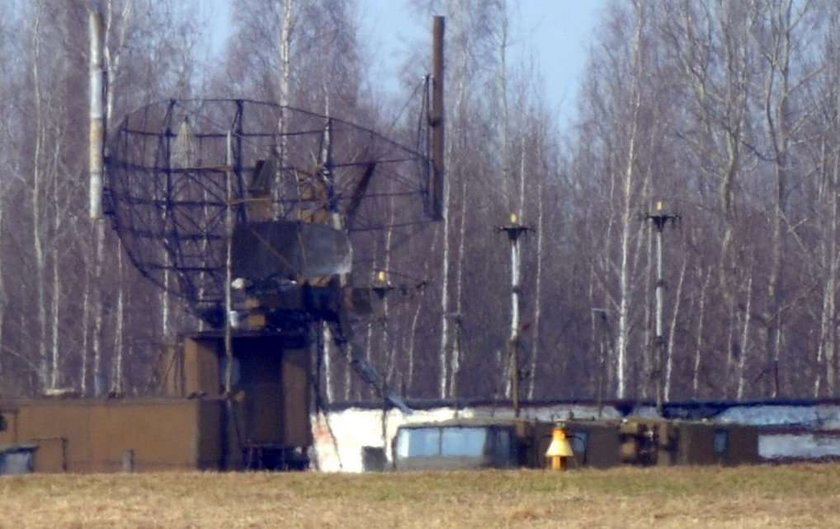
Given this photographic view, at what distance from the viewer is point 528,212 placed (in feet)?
182

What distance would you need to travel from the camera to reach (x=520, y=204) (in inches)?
2138

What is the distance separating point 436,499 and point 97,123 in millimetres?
15933

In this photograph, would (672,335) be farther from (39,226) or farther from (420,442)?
(420,442)

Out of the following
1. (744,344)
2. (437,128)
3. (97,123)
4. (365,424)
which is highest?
(437,128)

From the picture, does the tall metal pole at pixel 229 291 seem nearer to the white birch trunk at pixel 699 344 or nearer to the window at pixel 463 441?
the window at pixel 463 441

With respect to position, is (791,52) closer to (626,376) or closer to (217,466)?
(626,376)

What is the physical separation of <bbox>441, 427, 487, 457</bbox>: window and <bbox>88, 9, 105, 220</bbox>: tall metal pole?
9.17m

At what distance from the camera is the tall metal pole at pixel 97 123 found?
32.8 metres

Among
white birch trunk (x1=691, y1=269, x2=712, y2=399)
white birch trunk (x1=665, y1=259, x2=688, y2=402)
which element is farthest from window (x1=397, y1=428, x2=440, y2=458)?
white birch trunk (x1=691, y1=269, x2=712, y2=399)

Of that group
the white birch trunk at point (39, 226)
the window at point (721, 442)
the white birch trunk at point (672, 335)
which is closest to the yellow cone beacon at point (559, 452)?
the window at point (721, 442)

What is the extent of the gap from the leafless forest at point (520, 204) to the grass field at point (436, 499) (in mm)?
23015

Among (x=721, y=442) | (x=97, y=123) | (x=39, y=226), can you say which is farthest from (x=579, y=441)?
(x=39, y=226)

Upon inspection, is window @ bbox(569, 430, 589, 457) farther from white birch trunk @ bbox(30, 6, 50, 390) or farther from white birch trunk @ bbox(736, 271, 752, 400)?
white birch trunk @ bbox(30, 6, 50, 390)

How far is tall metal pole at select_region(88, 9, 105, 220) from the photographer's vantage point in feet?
107
